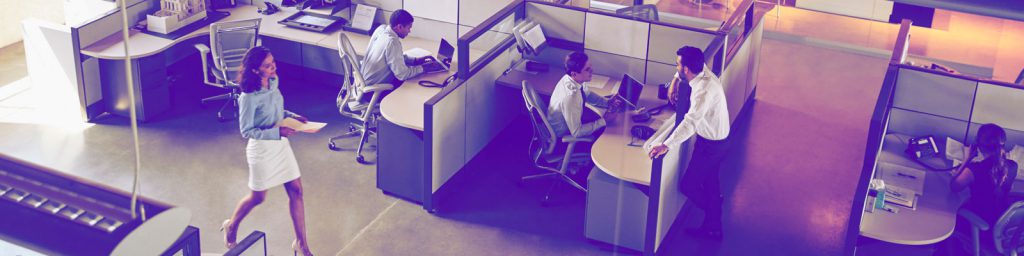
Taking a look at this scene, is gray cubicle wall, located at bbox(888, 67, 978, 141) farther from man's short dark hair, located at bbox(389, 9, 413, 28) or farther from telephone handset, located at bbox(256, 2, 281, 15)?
telephone handset, located at bbox(256, 2, 281, 15)

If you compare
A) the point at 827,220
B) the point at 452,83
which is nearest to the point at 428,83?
the point at 452,83

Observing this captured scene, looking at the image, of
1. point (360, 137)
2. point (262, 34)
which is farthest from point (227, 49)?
point (360, 137)

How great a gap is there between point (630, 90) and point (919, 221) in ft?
5.59

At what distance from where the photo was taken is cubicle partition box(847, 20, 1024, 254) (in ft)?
15.1

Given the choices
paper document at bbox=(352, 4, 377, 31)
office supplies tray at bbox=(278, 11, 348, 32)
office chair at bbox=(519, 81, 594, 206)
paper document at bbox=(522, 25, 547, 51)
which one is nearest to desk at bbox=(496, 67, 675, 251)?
office chair at bbox=(519, 81, 594, 206)

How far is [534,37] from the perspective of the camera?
6133mm

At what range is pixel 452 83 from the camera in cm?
549

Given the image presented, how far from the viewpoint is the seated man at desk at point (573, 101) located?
17.1 ft

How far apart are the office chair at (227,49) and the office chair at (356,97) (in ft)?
2.40

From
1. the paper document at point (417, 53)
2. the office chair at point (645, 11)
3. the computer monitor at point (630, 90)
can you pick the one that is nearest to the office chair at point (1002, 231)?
the computer monitor at point (630, 90)

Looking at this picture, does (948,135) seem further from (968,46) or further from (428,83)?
(968,46)

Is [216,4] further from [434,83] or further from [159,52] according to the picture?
[434,83]

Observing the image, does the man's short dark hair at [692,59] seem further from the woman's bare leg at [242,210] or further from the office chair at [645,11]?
the office chair at [645,11]

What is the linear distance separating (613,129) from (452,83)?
0.88 meters
